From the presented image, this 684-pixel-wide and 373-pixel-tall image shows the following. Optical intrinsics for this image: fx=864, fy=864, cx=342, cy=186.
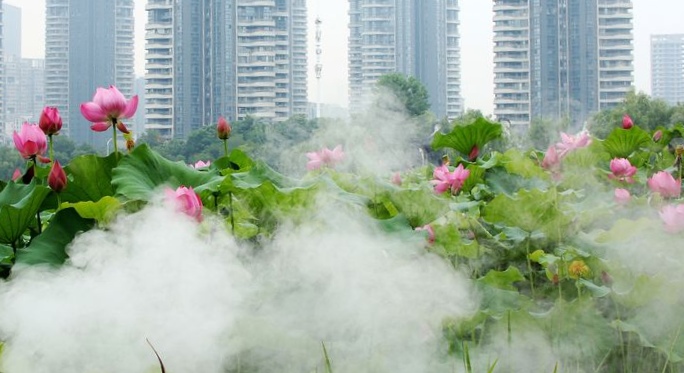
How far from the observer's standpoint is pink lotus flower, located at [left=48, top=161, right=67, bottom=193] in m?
0.52

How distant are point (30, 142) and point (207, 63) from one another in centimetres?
3170

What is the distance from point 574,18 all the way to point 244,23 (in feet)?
39.1

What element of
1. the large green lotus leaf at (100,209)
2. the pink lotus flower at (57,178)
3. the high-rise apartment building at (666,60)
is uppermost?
the high-rise apartment building at (666,60)

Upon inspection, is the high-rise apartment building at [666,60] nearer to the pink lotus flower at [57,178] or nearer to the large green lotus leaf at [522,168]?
the large green lotus leaf at [522,168]

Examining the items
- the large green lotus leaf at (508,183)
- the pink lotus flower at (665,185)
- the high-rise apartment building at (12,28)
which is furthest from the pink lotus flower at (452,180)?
the high-rise apartment building at (12,28)

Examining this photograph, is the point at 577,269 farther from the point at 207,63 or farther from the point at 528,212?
the point at 207,63

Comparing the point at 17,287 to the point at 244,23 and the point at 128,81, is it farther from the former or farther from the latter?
the point at 128,81

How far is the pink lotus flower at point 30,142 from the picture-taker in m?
0.63

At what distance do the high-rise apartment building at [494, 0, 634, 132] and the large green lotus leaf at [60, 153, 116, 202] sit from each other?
29.7m

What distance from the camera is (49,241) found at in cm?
44

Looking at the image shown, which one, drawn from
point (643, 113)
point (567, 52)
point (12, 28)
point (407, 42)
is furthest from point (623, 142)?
point (12, 28)

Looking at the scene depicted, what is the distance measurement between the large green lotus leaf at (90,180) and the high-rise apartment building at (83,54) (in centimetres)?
3637

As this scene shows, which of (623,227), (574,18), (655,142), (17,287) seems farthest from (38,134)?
(574,18)

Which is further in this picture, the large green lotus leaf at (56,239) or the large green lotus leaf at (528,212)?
the large green lotus leaf at (528,212)
